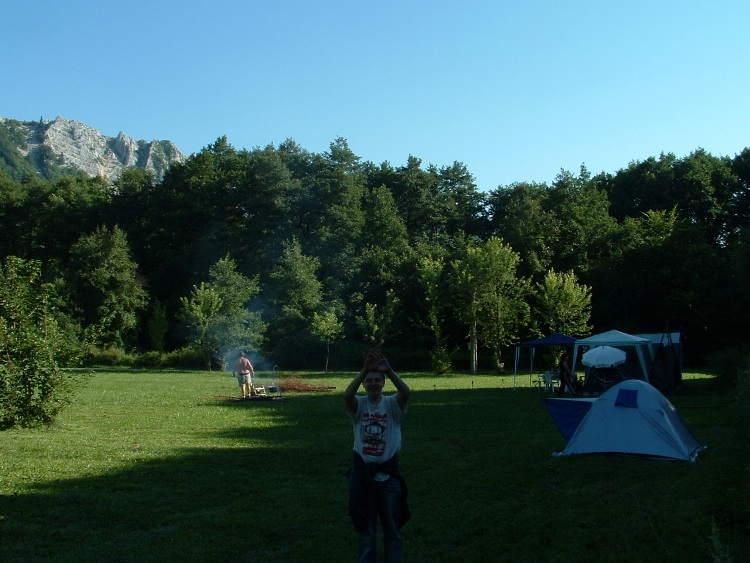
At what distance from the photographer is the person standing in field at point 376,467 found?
5.24 m

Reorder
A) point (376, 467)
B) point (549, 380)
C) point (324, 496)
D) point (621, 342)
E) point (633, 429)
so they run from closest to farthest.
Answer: point (376, 467)
point (324, 496)
point (633, 429)
point (621, 342)
point (549, 380)

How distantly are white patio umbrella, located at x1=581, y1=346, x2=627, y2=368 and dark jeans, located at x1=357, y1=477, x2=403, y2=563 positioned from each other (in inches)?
677

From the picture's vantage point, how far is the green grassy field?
6.25m

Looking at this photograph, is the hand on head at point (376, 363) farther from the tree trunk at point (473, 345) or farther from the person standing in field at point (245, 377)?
the tree trunk at point (473, 345)

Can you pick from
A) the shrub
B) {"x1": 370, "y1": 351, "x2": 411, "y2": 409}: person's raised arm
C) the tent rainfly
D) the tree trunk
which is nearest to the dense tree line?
the tree trunk

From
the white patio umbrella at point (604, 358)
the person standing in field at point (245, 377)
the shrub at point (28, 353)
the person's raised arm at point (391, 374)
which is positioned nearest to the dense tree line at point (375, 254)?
the white patio umbrella at point (604, 358)

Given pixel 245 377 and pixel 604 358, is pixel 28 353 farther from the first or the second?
pixel 604 358

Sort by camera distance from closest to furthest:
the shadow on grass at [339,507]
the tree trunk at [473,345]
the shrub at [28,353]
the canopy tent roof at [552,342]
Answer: the shadow on grass at [339,507] → the shrub at [28,353] → the canopy tent roof at [552,342] → the tree trunk at [473,345]

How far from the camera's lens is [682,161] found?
48875mm

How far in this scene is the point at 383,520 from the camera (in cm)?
529

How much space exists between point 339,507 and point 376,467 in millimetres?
2782

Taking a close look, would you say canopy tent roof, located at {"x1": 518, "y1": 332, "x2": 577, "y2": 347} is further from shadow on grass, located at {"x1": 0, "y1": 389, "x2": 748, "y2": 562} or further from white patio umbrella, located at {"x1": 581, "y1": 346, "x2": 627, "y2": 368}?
shadow on grass, located at {"x1": 0, "y1": 389, "x2": 748, "y2": 562}

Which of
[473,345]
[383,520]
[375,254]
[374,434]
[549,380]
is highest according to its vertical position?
[375,254]

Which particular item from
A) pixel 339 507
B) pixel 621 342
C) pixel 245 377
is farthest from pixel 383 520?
pixel 621 342
